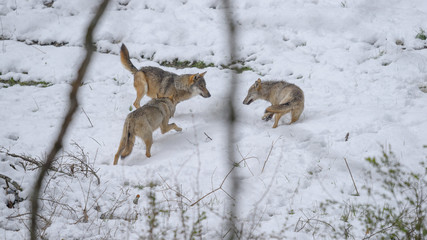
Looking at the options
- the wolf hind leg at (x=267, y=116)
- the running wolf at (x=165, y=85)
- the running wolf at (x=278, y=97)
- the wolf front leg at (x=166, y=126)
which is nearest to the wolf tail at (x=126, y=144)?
the wolf front leg at (x=166, y=126)

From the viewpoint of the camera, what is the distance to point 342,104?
7.57 m

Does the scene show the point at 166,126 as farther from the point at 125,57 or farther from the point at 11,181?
the point at 11,181

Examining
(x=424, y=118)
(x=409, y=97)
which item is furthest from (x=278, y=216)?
(x=409, y=97)

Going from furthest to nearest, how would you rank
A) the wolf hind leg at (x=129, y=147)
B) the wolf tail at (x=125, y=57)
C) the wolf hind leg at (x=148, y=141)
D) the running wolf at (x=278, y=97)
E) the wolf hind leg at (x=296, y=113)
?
the wolf tail at (x=125, y=57) < the wolf hind leg at (x=296, y=113) < the running wolf at (x=278, y=97) < the wolf hind leg at (x=148, y=141) < the wolf hind leg at (x=129, y=147)

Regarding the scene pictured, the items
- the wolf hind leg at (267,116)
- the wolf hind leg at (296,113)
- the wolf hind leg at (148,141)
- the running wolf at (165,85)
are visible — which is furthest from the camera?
the running wolf at (165,85)

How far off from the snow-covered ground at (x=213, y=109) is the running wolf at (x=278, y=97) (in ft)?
0.83

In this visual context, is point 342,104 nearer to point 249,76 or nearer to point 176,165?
point 249,76

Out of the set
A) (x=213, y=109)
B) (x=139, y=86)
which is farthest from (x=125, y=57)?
(x=213, y=109)

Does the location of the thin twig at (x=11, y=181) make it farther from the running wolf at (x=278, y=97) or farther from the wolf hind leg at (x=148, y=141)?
the running wolf at (x=278, y=97)

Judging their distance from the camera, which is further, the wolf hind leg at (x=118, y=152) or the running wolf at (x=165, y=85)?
the running wolf at (x=165, y=85)

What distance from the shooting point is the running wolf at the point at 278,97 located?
6.91 meters

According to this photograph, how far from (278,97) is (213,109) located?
1.30m

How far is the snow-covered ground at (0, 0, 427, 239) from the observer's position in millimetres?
4672

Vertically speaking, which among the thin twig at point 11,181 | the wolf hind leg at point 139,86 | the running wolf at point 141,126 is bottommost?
the wolf hind leg at point 139,86
